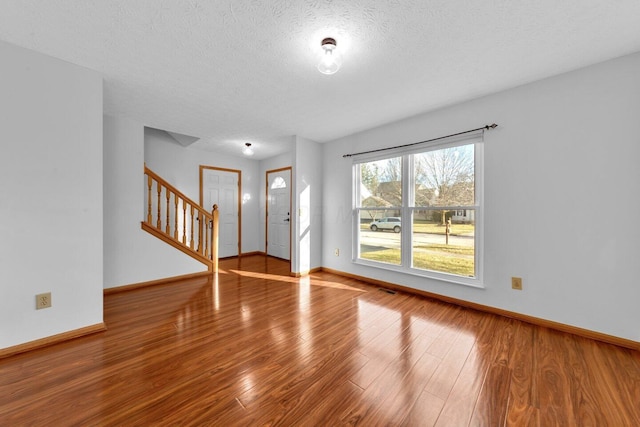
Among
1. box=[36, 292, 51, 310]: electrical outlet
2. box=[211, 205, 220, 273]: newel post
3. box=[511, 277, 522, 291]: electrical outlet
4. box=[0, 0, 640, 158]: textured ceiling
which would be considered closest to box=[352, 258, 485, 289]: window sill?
box=[511, 277, 522, 291]: electrical outlet

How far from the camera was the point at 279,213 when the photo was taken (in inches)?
225

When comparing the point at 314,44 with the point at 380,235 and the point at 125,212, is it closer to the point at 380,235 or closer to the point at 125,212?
the point at 380,235

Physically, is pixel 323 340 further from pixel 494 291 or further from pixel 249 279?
pixel 249 279

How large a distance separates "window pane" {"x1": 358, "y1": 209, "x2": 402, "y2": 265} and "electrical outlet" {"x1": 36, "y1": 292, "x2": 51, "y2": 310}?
352cm

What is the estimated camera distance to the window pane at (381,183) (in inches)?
140

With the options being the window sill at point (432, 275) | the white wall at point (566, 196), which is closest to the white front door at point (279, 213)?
the window sill at point (432, 275)

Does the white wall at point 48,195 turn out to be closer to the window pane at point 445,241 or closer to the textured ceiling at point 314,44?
the textured ceiling at point 314,44

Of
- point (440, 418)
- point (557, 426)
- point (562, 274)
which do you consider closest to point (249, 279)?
point (440, 418)

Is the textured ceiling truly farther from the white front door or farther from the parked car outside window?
the white front door

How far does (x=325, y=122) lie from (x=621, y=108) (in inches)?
113

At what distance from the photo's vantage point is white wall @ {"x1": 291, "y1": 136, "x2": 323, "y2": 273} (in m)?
4.09

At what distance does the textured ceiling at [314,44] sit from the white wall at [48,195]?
0.26 m

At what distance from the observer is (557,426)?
1247 millimetres

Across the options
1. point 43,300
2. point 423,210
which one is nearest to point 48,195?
point 43,300
